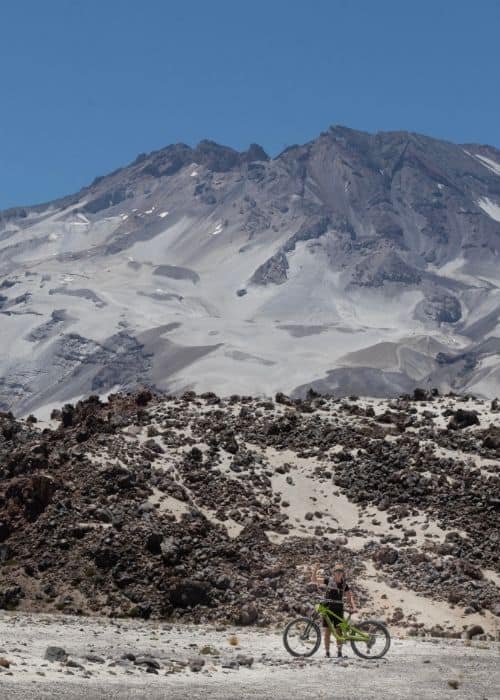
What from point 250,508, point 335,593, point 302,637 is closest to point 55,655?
point 302,637

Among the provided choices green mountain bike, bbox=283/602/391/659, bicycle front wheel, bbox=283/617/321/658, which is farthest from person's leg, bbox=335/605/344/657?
bicycle front wheel, bbox=283/617/321/658

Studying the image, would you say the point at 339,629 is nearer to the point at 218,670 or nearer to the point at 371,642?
the point at 371,642

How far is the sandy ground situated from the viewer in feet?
51.8

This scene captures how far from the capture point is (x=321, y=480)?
125 ft

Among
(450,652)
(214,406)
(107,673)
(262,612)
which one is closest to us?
(107,673)

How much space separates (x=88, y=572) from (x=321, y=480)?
1042 centimetres

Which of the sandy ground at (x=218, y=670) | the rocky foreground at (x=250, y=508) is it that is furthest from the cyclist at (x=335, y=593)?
the rocky foreground at (x=250, y=508)

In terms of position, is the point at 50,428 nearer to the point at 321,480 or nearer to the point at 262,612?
the point at 321,480

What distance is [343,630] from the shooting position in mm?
20078

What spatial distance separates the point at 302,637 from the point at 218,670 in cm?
259

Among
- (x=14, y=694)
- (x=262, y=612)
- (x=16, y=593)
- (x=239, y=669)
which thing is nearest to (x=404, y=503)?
(x=262, y=612)

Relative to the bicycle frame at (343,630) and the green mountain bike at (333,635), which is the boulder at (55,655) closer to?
the green mountain bike at (333,635)

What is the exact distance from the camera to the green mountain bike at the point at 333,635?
20094 mm

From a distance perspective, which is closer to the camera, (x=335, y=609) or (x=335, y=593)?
(x=335, y=609)
